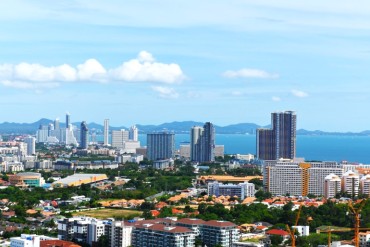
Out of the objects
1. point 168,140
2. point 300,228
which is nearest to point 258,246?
point 300,228

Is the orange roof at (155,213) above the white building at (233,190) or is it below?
below

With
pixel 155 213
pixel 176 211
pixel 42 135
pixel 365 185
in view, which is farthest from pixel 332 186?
pixel 42 135

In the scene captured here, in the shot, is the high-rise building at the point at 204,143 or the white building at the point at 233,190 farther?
the high-rise building at the point at 204,143

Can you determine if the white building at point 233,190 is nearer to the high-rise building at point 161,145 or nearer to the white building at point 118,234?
the white building at point 118,234

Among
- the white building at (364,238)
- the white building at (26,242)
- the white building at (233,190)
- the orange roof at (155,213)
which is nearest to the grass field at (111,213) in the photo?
the orange roof at (155,213)

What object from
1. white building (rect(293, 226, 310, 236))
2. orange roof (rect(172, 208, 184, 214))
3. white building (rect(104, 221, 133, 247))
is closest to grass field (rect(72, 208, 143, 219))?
orange roof (rect(172, 208, 184, 214))

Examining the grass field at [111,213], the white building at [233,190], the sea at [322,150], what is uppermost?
the sea at [322,150]
